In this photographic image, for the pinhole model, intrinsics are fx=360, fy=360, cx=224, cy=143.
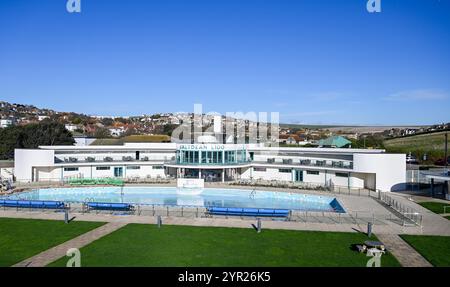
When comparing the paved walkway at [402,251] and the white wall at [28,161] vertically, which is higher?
the white wall at [28,161]

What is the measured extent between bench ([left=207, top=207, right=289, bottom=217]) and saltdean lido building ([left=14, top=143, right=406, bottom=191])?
46.5 ft

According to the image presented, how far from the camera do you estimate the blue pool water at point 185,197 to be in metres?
27.4

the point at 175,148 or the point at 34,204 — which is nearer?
the point at 34,204

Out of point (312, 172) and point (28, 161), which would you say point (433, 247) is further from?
point (28, 161)

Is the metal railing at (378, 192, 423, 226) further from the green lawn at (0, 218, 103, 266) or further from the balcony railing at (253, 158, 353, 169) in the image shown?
the green lawn at (0, 218, 103, 266)

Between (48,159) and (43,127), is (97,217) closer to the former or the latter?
(48,159)

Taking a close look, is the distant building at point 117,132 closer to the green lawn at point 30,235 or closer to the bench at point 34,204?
the bench at point 34,204

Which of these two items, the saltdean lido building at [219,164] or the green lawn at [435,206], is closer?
the green lawn at [435,206]

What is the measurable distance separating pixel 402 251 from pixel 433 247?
1.61 m

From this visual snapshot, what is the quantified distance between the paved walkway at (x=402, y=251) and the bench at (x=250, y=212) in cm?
Result: 557

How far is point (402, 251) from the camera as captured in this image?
47.9 ft

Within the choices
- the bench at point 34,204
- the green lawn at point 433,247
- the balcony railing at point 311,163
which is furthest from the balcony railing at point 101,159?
the green lawn at point 433,247

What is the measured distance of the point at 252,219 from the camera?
66.9 ft

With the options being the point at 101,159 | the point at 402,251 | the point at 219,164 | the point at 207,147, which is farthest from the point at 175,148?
the point at 402,251
